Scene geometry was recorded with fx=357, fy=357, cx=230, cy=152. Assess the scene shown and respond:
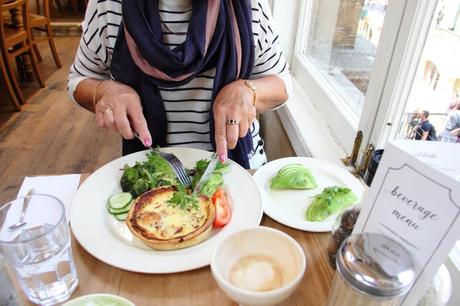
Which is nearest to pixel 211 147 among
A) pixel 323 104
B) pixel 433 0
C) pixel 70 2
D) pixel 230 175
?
pixel 230 175

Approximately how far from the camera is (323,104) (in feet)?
4.72

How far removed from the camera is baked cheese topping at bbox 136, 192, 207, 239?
2.23ft

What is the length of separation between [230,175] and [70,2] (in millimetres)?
6129

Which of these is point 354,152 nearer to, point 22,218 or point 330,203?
point 330,203

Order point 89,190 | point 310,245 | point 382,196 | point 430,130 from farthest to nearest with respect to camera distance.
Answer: point 430,130 → point 89,190 → point 310,245 → point 382,196

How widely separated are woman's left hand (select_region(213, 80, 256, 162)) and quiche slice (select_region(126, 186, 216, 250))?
0.51 feet

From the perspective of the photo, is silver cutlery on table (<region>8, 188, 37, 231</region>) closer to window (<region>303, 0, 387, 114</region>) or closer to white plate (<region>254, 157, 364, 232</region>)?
white plate (<region>254, 157, 364, 232</region>)

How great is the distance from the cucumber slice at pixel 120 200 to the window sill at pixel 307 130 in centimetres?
68

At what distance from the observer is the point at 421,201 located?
40 centimetres

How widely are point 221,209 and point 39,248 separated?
0.34 metres

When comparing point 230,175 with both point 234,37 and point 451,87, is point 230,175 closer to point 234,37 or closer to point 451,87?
point 234,37

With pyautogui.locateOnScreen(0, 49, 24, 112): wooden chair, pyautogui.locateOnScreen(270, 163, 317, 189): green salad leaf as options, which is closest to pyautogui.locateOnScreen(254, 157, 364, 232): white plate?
pyautogui.locateOnScreen(270, 163, 317, 189): green salad leaf

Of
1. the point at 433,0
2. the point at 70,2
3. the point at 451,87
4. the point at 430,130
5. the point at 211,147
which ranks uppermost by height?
the point at 433,0

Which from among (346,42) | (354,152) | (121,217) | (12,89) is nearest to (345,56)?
(346,42)
